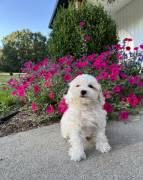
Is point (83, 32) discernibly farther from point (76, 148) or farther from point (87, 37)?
point (76, 148)

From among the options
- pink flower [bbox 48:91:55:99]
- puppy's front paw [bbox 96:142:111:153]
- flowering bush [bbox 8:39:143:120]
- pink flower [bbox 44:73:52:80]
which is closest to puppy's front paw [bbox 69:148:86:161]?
puppy's front paw [bbox 96:142:111:153]

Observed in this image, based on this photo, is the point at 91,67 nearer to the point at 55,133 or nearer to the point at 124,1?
the point at 55,133

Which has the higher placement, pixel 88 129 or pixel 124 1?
pixel 124 1

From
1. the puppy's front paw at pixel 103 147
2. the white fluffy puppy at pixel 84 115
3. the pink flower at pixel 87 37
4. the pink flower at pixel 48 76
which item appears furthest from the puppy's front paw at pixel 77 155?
the pink flower at pixel 87 37

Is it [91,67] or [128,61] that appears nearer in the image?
[91,67]

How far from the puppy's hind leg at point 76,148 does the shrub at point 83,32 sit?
384 cm

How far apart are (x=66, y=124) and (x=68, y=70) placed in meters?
1.55

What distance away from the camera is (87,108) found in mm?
3291

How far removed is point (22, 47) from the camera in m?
44.2

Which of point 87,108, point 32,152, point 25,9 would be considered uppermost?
point 25,9

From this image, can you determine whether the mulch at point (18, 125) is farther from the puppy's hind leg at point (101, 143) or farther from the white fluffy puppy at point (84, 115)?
the puppy's hind leg at point (101, 143)

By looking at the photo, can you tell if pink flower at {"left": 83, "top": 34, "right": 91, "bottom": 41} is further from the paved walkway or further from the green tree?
the green tree

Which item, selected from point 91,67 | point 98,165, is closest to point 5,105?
point 91,67

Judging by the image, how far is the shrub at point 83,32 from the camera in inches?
268
